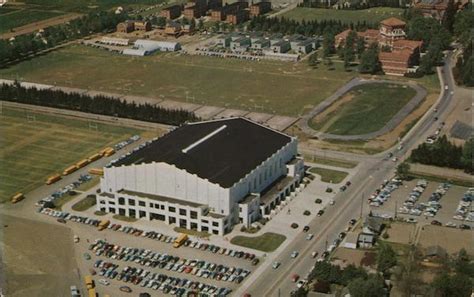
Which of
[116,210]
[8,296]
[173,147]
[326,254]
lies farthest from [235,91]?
[8,296]

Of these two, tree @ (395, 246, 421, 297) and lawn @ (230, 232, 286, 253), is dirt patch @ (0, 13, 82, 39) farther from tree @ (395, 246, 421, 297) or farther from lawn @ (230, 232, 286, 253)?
tree @ (395, 246, 421, 297)

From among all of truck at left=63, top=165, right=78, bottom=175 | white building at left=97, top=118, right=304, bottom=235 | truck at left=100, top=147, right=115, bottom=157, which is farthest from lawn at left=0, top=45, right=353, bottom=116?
truck at left=63, top=165, right=78, bottom=175

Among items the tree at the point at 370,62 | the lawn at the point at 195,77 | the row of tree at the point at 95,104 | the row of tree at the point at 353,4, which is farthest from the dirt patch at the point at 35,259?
the row of tree at the point at 353,4

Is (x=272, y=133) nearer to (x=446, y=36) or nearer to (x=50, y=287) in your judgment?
(x=50, y=287)

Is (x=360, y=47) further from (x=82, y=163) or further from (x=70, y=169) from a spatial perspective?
(x=70, y=169)

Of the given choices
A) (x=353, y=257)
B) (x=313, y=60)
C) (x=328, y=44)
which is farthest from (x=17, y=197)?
(x=328, y=44)

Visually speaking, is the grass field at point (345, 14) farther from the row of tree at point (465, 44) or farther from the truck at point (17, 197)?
the truck at point (17, 197)
